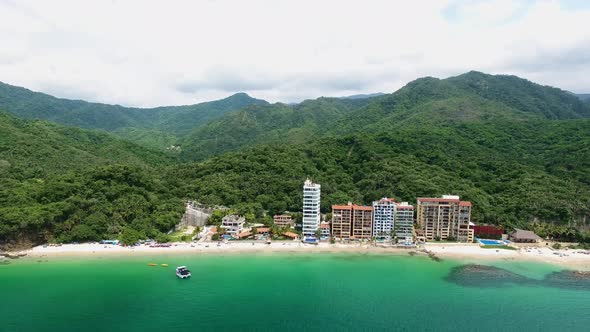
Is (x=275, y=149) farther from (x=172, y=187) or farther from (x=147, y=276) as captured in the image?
(x=147, y=276)

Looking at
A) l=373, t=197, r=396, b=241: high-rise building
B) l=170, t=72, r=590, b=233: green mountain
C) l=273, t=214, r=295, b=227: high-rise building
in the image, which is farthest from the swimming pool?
l=273, t=214, r=295, b=227: high-rise building

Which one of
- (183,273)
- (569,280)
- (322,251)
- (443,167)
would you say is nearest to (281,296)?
(183,273)

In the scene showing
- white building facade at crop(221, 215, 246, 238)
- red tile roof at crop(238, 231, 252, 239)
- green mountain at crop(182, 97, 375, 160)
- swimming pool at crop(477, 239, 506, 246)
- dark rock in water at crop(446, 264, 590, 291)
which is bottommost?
dark rock in water at crop(446, 264, 590, 291)

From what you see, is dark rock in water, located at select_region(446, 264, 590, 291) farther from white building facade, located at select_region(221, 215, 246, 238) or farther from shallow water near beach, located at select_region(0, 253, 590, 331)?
white building facade, located at select_region(221, 215, 246, 238)

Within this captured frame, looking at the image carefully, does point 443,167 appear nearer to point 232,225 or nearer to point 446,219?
point 446,219

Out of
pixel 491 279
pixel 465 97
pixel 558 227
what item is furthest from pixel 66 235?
pixel 465 97

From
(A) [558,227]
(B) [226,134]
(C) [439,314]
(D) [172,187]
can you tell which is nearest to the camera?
(C) [439,314]
